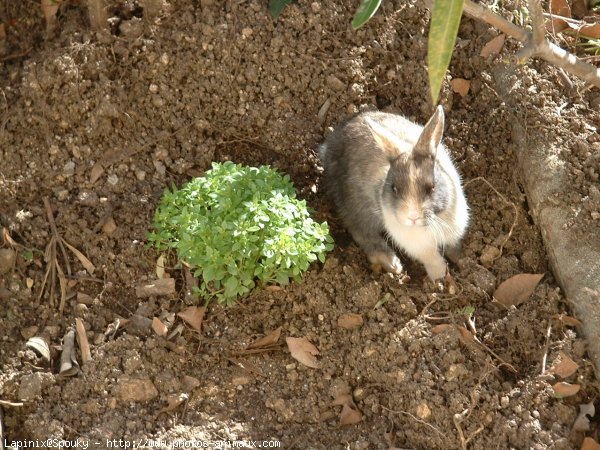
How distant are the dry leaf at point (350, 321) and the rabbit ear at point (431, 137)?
0.98 m

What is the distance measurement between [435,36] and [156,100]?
2.08m

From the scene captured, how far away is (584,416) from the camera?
13.8 feet

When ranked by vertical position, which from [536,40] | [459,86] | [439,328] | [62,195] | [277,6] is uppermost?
[536,40]

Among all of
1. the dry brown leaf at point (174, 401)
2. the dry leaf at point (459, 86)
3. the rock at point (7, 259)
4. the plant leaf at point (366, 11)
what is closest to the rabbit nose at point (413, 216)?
the plant leaf at point (366, 11)

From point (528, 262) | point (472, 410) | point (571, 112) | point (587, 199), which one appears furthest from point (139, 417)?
point (571, 112)

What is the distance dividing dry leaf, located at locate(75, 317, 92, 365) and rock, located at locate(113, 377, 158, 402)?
0.24 m

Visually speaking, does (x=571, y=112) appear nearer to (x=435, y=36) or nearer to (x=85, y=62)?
(x=435, y=36)

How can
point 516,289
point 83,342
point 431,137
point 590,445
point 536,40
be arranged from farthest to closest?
point 516,289
point 431,137
point 83,342
point 536,40
point 590,445

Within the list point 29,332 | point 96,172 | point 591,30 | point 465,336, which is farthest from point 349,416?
point 591,30

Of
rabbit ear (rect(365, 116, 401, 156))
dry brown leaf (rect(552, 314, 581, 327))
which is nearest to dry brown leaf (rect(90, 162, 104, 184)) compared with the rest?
rabbit ear (rect(365, 116, 401, 156))

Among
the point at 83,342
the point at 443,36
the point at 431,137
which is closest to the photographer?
the point at 443,36

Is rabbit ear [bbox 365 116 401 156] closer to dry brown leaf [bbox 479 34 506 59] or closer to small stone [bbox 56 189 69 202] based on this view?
dry brown leaf [bbox 479 34 506 59]

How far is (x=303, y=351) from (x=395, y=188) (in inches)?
41.7

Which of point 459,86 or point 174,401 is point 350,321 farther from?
point 459,86
